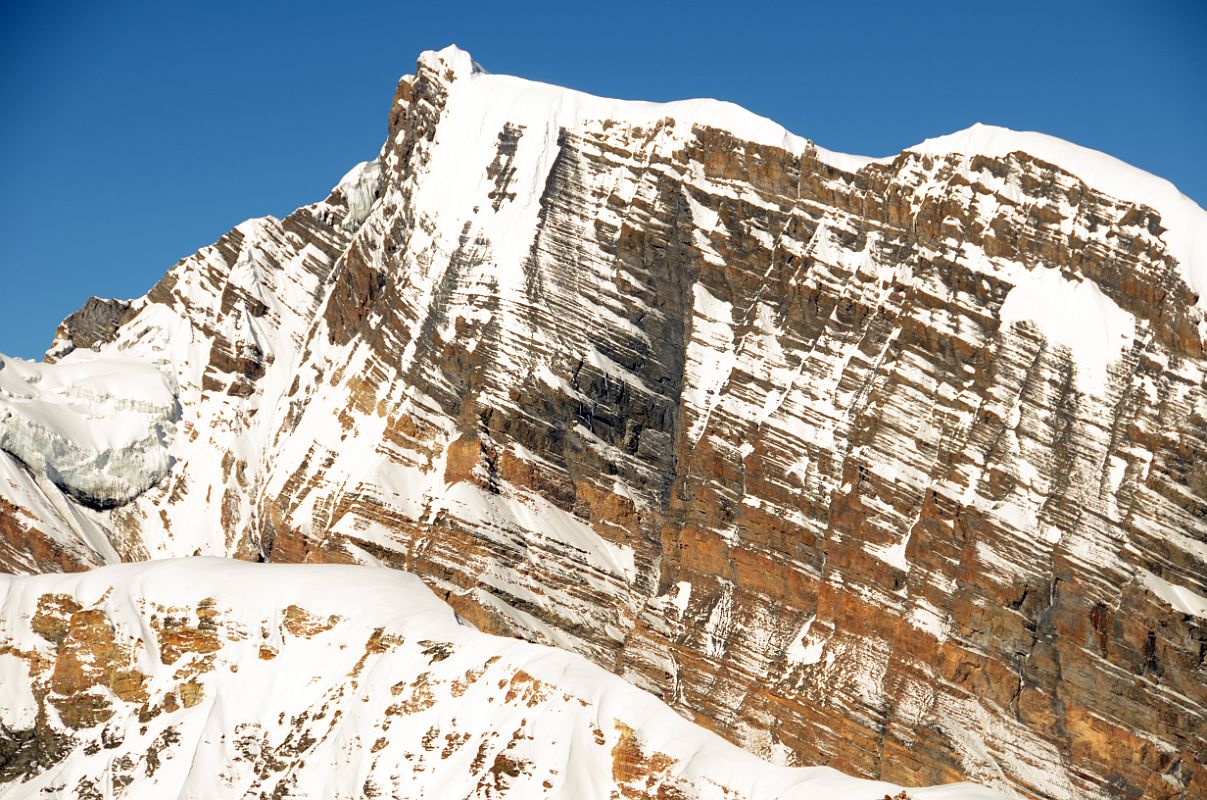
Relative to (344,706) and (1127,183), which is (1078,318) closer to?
(1127,183)

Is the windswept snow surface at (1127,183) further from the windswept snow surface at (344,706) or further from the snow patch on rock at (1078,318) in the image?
the windswept snow surface at (344,706)

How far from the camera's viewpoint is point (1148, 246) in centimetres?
19025

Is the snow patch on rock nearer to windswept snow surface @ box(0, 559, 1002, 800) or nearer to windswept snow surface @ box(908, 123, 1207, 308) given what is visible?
windswept snow surface @ box(908, 123, 1207, 308)

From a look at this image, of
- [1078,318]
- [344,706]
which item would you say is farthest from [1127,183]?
[344,706]

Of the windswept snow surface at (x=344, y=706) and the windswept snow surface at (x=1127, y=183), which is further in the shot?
the windswept snow surface at (x=1127, y=183)

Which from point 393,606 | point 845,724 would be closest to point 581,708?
point 393,606

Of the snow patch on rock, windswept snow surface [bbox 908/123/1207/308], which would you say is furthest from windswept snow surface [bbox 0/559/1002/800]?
windswept snow surface [bbox 908/123/1207/308]

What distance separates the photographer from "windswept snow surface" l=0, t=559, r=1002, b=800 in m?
132

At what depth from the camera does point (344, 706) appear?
470 ft

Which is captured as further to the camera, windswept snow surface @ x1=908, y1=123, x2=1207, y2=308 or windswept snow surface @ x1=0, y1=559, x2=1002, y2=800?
windswept snow surface @ x1=908, y1=123, x2=1207, y2=308

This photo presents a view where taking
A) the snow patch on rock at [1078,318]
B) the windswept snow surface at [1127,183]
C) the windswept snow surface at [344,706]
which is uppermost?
the windswept snow surface at [1127,183]

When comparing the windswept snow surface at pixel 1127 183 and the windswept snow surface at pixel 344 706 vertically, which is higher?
the windswept snow surface at pixel 1127 183

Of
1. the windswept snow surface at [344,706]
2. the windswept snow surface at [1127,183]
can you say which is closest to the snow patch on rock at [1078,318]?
the windswept snow surface at [1127,183]

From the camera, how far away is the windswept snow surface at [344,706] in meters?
132
